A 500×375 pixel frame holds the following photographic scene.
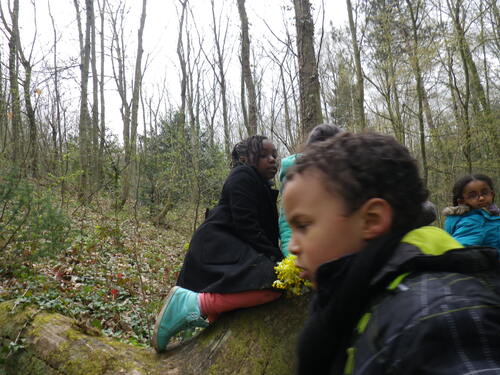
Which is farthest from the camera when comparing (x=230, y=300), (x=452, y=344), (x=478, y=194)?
(x=478, y=194)

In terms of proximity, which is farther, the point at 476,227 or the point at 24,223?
the point at 24,223

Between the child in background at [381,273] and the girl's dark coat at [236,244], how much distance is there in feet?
4.66

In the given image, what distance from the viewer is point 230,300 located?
2.37 metres

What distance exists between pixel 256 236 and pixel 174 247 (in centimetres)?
748

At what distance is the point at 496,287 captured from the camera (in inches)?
27.7

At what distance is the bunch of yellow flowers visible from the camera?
215 centimetres

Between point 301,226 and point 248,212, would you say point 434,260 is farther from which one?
point 248,212

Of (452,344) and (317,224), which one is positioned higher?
(317,224)

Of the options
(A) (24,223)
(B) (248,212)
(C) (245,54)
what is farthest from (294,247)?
(C) (245,54)

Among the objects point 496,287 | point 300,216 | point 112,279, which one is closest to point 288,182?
point 300,216

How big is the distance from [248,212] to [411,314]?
2.08m

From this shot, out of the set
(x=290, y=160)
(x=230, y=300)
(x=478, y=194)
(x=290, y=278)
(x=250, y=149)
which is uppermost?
(x=250, y=149)

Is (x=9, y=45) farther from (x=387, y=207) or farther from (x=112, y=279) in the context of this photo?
(x=387, y=207)

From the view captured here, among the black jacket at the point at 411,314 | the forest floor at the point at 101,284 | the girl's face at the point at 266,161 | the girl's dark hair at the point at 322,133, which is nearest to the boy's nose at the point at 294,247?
the black jacket at the point at 411,314
